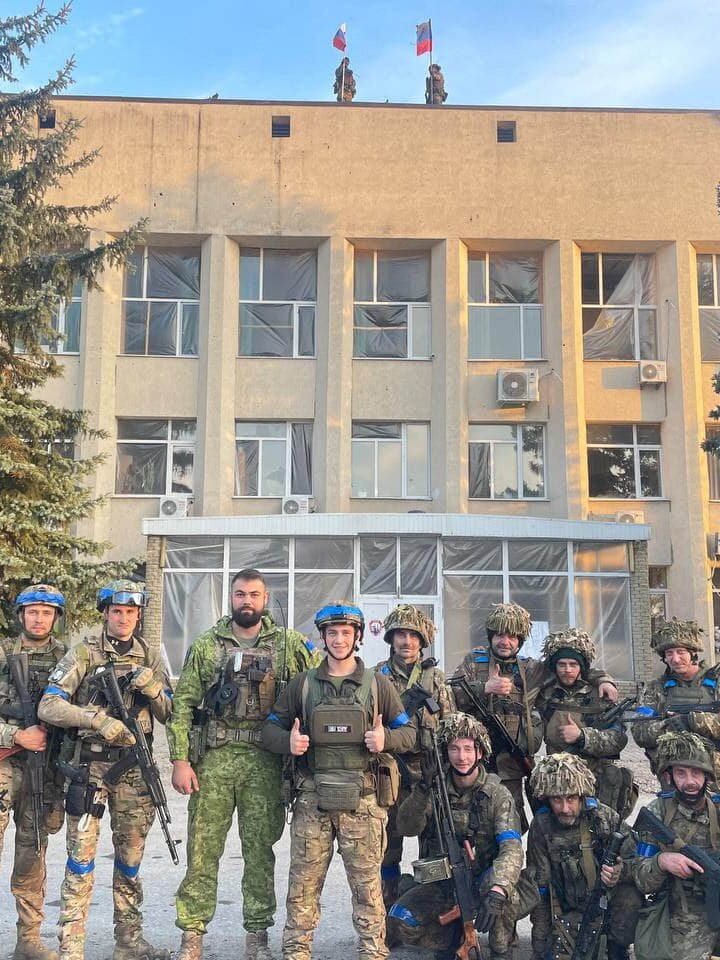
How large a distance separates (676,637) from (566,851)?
5.39 feet

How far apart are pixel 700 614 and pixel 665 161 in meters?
9.98

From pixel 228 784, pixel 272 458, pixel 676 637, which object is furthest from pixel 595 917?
pixel 272 458

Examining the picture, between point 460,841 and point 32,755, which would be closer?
point 460,841

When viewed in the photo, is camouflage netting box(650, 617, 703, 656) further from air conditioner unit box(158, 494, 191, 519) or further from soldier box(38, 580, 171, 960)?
air conditioner unit box(158, 494, 191, 519)

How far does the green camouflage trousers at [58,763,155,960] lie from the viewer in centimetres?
439

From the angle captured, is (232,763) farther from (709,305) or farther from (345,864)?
(709,305)

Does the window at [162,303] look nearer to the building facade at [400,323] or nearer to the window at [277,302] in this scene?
the building facade at [400,323]

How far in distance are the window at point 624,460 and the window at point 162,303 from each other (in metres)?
9.27

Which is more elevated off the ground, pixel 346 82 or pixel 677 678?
pixel 346 82

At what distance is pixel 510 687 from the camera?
5289 millimetres

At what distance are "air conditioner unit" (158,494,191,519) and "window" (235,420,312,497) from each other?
1204 millimetres

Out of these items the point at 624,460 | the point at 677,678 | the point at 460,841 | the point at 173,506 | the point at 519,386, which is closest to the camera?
the point at 460,841

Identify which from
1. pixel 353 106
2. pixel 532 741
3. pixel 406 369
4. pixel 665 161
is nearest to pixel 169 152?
pixel 353 106

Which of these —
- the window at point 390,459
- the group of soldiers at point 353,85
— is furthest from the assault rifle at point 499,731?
the group of soldiers at point 353,85
